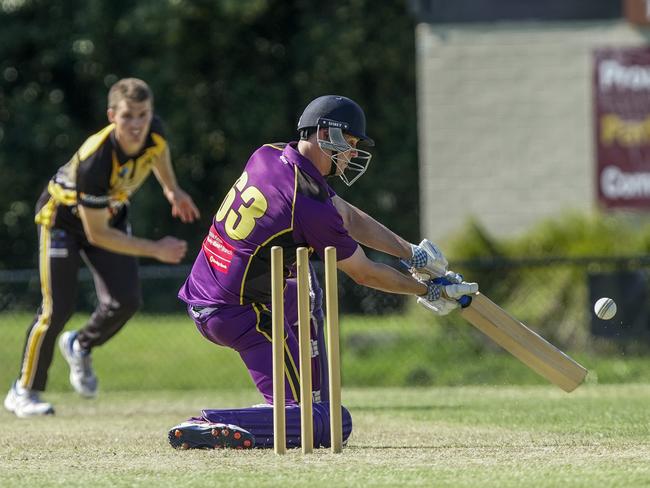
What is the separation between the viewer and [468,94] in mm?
15438

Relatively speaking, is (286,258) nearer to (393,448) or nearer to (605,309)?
(393,448)

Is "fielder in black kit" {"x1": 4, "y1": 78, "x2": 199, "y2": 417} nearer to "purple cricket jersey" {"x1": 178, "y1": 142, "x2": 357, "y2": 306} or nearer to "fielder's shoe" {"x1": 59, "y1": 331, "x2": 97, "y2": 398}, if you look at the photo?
"fielder's shoe" {"x1": 59, "y1": 331, "x2": 97, "y2": 398}

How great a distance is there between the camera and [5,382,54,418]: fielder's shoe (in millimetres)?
8945

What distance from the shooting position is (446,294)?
21.7ft

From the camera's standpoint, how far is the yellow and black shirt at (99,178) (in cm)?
872

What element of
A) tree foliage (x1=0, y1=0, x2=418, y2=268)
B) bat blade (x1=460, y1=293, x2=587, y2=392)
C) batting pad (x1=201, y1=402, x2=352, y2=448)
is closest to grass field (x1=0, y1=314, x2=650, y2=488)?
batting pad (x1=201, y1=402, x2=352, y2=448)

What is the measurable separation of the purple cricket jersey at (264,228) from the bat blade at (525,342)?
0.73 metres

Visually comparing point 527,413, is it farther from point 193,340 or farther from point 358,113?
point 193,340

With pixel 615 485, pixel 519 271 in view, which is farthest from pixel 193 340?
pixel 615 485

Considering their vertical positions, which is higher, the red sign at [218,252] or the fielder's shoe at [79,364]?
the red sign at [218,252]

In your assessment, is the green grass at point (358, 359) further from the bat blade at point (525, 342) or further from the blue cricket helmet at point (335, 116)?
the blue cricket helmet at point (335, 116)

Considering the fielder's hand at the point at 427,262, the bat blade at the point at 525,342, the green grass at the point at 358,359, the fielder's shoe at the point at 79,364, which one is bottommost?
the green grass at the point at 358,359

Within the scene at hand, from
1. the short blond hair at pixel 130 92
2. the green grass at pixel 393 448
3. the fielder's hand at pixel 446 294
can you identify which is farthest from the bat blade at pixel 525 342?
the short blond hair at pixel 130 92

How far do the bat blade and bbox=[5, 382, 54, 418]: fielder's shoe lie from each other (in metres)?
3.49
